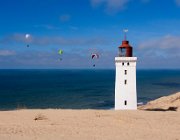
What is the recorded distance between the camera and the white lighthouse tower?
111ft
